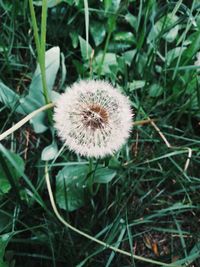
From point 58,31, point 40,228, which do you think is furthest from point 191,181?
point 58,31

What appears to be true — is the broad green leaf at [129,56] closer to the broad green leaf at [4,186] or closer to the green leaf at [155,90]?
the green leaf at [155,90]

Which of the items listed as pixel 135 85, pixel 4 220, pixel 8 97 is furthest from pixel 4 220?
pixel 135 85

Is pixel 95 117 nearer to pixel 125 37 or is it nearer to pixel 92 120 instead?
pixel 92 120

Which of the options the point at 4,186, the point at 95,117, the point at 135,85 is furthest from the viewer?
the point at 135,85

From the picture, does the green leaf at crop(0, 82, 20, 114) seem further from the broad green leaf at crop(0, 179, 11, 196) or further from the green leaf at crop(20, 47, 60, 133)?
the broad green leaf at crop(0, 179, 11, 196)

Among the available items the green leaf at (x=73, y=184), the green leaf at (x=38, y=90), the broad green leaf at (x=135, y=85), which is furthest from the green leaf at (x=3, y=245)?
the broad green leaf at (x=135, y=85)

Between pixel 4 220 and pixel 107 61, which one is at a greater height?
pixel 107 61

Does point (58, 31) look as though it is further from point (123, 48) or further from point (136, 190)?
point (136, 190)
